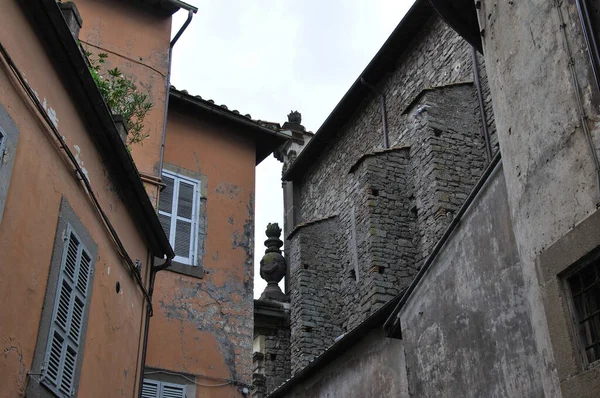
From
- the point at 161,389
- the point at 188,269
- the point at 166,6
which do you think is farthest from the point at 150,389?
the point at 166,6

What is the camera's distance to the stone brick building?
4.29 meters

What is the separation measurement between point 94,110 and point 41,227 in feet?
4.45

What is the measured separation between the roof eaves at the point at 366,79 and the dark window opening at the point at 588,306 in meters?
11.9

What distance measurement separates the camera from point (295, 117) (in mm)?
22562

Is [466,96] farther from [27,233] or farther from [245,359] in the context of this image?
[27,233]

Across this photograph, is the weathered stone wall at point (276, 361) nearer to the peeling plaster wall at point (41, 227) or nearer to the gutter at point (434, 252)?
the gutter at point (434, 252)

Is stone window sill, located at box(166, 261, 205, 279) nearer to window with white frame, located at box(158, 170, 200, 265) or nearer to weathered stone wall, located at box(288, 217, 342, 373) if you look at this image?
window with white frame, located at box(158, 170, 200, 265)

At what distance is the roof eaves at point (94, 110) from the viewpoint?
5.57 m

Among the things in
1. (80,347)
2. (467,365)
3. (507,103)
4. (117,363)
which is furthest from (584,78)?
(117,363)

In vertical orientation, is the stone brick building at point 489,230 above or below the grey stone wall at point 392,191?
below

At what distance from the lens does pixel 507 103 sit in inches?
202

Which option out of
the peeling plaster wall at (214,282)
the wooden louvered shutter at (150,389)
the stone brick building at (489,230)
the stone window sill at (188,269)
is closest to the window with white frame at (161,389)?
the wooden louvered shutter at (150,389)

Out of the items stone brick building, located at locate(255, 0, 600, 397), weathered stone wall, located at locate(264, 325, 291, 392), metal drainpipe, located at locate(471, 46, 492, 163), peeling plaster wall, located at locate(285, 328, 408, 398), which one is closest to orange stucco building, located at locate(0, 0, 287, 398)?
peeling plaster wall, located at locate(285, 328, 408, 398)

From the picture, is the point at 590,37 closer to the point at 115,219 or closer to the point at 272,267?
the point at 115,219
